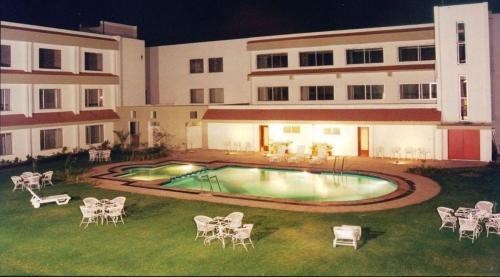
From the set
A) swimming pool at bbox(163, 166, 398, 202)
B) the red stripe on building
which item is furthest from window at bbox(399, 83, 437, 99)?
the red stripe on building

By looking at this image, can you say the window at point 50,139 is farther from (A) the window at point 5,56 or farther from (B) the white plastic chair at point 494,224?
(B) the white plastic chair at point 494,224

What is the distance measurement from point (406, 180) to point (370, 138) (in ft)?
27.2

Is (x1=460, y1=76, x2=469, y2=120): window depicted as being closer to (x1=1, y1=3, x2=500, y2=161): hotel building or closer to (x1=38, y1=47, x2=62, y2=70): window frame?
(x1=1, y1=3, x2=500, y2=161): hotel building

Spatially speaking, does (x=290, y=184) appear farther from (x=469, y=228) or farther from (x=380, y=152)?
(x=469, y=228)

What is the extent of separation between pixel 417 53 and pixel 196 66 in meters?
19.0

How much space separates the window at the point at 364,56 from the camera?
1351 inches

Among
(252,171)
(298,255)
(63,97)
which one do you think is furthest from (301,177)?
(63,97)

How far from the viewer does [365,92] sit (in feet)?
114

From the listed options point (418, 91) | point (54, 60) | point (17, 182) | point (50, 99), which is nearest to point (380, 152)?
point (418, 91)

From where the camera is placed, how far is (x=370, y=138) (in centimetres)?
3159

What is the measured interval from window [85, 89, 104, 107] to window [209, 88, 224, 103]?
9341 mm

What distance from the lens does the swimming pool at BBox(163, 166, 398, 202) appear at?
2269cm

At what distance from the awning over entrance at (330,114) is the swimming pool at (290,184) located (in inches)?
234

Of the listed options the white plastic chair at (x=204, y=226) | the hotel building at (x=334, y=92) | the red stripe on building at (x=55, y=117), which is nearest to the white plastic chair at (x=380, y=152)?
the hotel building at (x=334, y=92)
